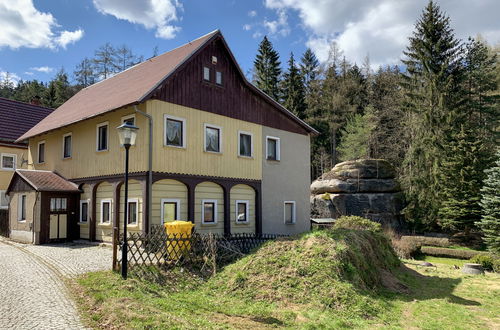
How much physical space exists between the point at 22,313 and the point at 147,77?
12574mm

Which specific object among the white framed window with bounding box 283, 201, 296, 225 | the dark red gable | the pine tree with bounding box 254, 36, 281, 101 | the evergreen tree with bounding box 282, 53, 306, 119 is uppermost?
the pine tree with bounding box 254, 36, 281, 101

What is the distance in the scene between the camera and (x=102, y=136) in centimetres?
1839

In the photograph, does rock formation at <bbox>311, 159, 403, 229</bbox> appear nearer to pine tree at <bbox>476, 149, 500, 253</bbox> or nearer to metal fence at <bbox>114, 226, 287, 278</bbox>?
pine tree at <bbox>476, 149, 500, 253</bbox>

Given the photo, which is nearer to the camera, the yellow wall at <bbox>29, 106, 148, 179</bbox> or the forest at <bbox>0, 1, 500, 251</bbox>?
the yellow wall at <bbox>29, 106, 148, 179</bbox>

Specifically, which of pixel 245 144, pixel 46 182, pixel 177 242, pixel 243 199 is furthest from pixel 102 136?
pixel 177 242

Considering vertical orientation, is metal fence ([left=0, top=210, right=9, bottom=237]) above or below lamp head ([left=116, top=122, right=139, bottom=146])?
below

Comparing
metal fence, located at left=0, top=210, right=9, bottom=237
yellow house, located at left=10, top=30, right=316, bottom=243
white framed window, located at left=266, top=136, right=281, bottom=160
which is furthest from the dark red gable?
metal fence, located at left=0, top=210, right=9, bottom=237

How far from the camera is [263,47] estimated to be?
54.5m

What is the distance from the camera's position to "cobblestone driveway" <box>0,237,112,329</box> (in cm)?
736

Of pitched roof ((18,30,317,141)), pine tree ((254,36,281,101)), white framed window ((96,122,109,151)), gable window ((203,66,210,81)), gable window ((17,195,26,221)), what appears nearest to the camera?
pitched roof ((18,30,317,141))

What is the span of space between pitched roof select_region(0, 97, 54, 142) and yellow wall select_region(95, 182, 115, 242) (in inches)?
503

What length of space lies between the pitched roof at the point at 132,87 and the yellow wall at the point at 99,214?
130 inches

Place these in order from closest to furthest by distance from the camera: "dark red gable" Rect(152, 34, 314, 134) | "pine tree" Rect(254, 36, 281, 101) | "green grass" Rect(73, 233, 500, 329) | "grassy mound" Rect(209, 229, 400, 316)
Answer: "green grass" Rect(73, 233, 500, 329) < "grassy mound" Rect(209, 229, 400, 316) < "dark red gable" Rect(152, 34, 314, 134) < "pine tree" Rect(254, 36, 281, 101)

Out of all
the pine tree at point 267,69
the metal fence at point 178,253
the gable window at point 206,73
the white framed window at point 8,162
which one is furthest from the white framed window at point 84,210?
the pine tree at point 267,69
